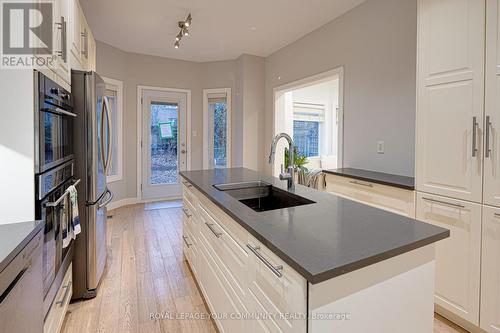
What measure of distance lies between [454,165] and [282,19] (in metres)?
2.71

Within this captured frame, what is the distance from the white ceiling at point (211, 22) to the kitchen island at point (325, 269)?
8.69ft

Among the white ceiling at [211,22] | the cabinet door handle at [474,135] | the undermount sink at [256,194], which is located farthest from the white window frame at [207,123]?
the cabinet door handle at [474,135]

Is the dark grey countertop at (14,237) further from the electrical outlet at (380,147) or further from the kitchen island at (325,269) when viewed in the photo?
the electrical outlet at (380,147)

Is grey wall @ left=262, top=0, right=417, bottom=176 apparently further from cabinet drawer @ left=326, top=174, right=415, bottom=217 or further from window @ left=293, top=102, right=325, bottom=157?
window @ left=293, top=102, right=325, bottom=157

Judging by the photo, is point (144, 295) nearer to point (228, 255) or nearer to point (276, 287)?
point (228, 255)

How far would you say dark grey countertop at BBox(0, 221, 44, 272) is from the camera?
0.91 m

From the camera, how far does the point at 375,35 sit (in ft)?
9.64

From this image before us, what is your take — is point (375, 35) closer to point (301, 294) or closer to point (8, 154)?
point (301, 294)

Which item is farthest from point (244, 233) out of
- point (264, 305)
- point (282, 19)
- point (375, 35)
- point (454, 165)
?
point (282, 19)

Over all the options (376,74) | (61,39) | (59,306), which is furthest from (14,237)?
(376,74)

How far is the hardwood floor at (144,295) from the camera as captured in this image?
185 centimetres

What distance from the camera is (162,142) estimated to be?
17.8ft

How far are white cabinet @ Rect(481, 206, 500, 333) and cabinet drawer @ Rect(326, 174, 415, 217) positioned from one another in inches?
18.3

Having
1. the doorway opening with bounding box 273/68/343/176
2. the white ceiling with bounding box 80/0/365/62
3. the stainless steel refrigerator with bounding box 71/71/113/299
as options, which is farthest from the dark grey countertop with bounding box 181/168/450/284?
the doorway opening with bounding box 273/68/343/176
